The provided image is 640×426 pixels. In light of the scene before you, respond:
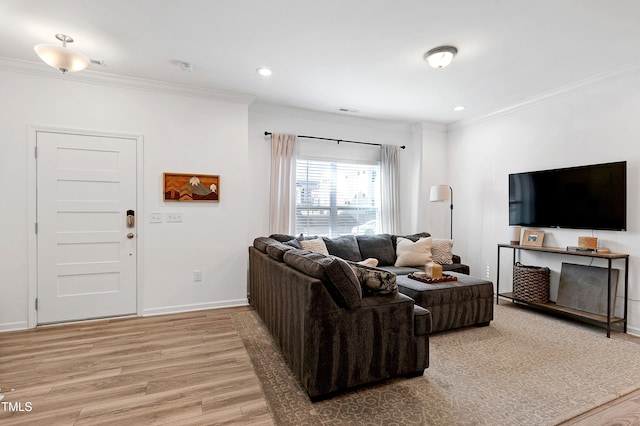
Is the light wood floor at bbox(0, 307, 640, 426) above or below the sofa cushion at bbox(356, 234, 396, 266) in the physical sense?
below

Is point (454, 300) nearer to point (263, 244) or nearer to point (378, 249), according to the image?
point (378, 249)

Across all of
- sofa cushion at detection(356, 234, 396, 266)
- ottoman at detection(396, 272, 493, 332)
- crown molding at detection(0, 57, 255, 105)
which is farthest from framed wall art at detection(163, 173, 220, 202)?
ottoman at detection(396, 272, 493, 332)

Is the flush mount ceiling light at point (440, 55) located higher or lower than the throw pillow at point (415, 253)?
higher

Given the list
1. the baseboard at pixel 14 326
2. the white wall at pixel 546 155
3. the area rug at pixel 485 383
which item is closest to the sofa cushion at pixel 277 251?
the area rug at pixel 485 383

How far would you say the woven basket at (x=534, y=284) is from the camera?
12.1 feet

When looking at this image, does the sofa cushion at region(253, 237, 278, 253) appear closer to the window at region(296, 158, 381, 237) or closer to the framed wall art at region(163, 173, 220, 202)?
the framed wall art at region(163, 173, 220, 202)

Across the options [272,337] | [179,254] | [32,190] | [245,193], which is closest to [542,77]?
[245,193]

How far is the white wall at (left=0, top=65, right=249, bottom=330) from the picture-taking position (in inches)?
122

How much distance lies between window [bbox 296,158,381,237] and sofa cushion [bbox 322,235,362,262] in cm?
50

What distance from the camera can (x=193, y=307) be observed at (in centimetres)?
377

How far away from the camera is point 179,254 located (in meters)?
3.71

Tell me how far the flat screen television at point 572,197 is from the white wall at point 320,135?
1.56m

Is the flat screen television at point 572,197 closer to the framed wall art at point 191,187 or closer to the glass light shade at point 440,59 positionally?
the glass light shade at point 440,59

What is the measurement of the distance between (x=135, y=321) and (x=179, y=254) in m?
0.85
